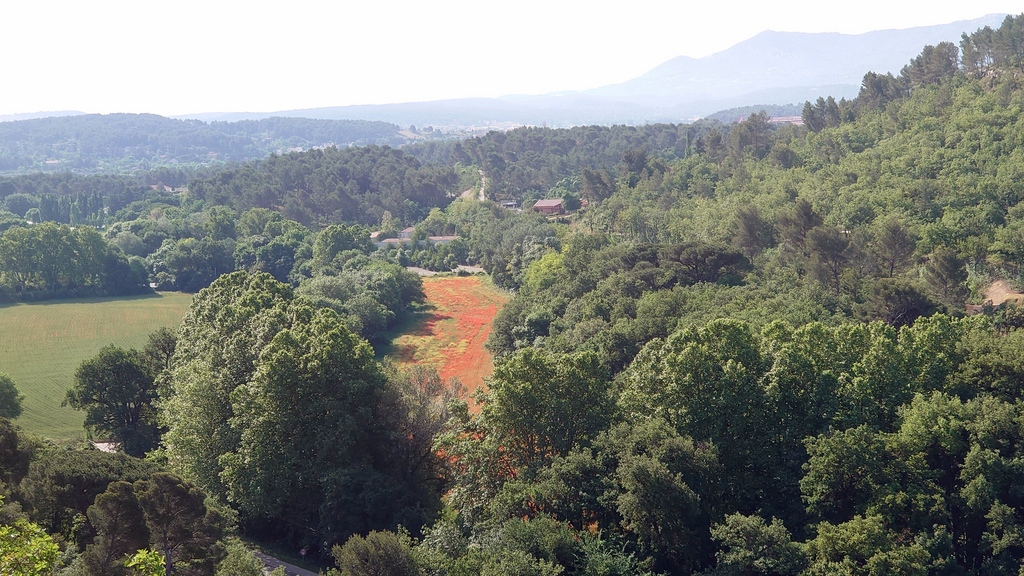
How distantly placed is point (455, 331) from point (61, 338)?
1161 inches

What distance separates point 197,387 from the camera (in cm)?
2742

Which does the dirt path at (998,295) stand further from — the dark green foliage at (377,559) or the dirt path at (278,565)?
the dirt path at (278,565)

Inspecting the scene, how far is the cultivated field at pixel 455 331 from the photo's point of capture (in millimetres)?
47469

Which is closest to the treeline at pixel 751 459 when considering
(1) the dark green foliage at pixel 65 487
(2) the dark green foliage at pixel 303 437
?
(2) the dark green foliage at pixel 303 437

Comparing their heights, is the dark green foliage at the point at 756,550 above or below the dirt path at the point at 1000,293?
below

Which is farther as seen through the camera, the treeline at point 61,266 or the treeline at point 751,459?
the treeline at point 61,266

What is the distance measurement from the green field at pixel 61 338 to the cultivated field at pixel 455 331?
788 inches

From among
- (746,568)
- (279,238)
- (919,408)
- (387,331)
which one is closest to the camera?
(746,568)

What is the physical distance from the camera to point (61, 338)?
5434 cm

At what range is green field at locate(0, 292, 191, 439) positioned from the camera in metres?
39.7

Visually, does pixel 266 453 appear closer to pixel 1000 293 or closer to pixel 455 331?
pixel 455 331

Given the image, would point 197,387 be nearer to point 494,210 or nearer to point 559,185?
point 494,210

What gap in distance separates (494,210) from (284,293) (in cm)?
5919

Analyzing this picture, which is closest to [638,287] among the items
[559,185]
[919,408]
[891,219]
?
[891,219]
